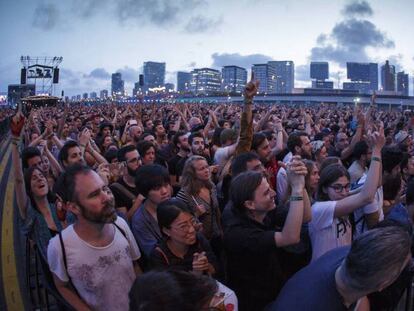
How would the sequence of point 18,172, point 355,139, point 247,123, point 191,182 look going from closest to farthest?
1. point 191,182
2. point 18,172
3. point 247,123
4. point 355,139

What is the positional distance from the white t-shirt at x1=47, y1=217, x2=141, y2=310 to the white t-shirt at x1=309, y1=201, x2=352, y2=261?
5.42 ft

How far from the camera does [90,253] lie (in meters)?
2.79

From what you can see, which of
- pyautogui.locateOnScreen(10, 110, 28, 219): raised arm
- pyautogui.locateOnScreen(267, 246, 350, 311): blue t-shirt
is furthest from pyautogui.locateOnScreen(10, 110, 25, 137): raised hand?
pyautogui.locateOnScreen(267, 246, 350, 311): blue t-shirt

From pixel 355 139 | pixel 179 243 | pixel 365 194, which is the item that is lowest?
pixel 179 243

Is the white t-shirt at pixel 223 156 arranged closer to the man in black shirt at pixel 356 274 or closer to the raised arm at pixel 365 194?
the raised arm at pixel 365 194

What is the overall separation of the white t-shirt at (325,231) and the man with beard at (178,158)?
2740 millimetres

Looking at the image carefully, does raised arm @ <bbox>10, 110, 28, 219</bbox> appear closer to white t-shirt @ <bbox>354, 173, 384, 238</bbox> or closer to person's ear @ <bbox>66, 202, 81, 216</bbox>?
person's ear @ <bbox>66, 202, 81, 216</bbox>

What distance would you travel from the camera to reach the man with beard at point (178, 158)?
6387 mm

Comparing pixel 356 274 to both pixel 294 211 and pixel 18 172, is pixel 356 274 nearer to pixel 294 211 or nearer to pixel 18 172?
pixel 294 211

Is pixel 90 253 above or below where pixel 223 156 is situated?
below

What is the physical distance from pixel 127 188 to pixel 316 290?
11.0 ft

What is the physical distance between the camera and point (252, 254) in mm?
3020

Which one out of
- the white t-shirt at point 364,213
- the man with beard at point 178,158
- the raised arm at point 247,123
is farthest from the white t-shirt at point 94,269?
the raised arm at point 247,123

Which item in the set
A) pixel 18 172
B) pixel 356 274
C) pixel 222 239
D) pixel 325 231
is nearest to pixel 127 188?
pixel 18 172
